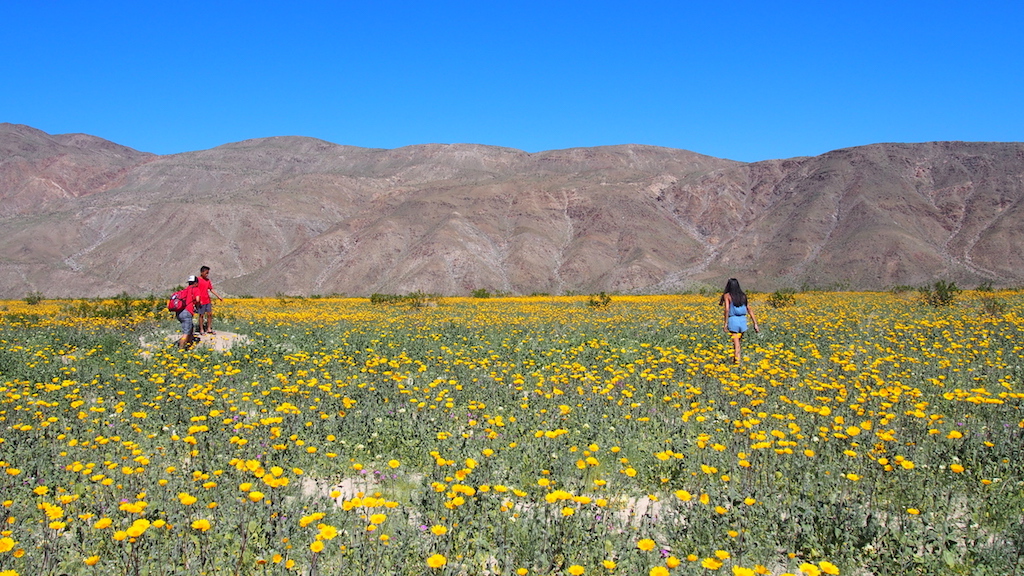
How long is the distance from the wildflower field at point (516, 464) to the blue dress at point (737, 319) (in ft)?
1.63

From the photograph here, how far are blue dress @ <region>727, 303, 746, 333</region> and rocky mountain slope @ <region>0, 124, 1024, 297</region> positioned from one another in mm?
50510

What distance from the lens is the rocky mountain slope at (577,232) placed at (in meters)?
64.6

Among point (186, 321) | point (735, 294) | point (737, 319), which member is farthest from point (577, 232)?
point (737, 319)

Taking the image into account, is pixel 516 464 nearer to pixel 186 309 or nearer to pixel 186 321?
pixel 186 321

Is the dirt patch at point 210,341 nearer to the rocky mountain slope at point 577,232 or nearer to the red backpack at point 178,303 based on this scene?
the red backpack at point 178,303

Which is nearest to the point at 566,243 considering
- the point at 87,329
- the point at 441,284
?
the point at 441,284

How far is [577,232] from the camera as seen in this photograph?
79.8 meters

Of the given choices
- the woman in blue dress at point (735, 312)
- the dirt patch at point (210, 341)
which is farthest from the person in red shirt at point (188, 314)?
the woman in blue dress at point (735, 312)

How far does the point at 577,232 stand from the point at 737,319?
69449 millimetres

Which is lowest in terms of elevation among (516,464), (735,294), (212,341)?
(516,464)

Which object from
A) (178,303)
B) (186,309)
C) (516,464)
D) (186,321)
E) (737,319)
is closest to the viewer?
(516,464)

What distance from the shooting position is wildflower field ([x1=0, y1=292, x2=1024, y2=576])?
392 cm

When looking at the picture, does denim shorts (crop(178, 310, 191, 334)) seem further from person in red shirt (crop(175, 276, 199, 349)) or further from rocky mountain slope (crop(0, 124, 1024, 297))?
rocky mountain slope (crop(0, 124, 1024, 297))

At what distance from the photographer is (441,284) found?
64.0 m
